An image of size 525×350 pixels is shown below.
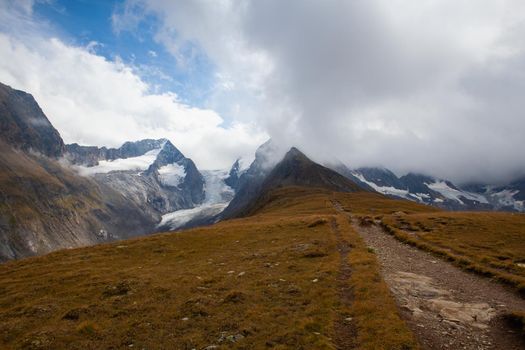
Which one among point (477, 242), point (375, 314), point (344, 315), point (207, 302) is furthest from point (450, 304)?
point (477, 242)

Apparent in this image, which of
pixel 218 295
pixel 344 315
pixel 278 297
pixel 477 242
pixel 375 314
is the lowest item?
pixel 218 295

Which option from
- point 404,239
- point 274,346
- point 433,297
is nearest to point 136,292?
point 274,346

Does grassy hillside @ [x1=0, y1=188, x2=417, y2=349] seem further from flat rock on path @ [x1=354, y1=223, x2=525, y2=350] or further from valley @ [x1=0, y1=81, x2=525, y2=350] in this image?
flat rock on path @ [x1=354, y1=223, x2=525, y2=350]

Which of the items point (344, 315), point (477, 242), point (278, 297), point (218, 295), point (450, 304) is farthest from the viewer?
point (477, 242)

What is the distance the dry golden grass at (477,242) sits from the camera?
94.8 feet

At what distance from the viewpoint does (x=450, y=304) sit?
2088 cm

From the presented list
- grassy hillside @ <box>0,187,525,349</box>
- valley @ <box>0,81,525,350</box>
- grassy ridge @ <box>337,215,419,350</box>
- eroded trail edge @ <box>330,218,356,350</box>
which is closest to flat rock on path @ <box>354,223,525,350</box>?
valley @ <box>0,81,525,350</box>

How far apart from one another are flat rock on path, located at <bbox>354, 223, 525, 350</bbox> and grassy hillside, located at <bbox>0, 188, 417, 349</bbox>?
4.58ft

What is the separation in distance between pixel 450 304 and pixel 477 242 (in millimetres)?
25912

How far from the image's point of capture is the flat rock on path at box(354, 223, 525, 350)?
16531 millimetres

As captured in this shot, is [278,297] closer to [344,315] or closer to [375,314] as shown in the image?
[344,315]

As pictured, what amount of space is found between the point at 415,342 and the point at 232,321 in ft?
30.6

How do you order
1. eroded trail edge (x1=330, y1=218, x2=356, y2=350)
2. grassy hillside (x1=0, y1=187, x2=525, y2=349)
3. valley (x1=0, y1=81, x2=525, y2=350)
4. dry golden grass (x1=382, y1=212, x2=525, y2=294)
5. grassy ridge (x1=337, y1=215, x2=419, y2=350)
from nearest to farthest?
grassy ridge (x1=337, y1=215, x2=419, y2=350) → eroded trail edge (x1=330, y1=218, x2=356, y2=350) → valley (x1=0, y1=81, x2=525, y2=350) → grassy hillside (x1=0, y1=187, x2=525, y2=349) → dry golden grass (x1=382, y1=212, x2=525, y2=294)

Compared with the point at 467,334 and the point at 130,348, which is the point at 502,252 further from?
the point at 130,348
